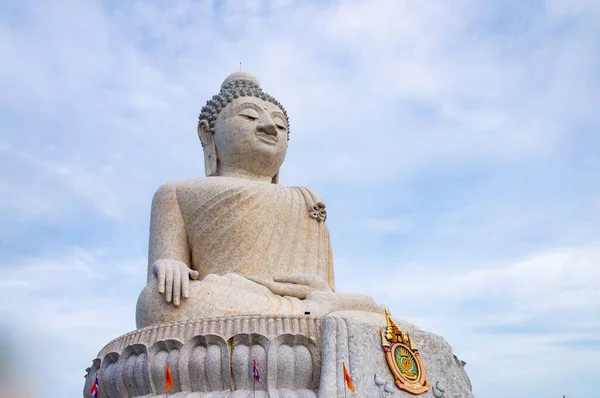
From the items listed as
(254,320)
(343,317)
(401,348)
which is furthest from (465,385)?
(254,320)

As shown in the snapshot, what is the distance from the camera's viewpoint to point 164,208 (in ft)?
24.7

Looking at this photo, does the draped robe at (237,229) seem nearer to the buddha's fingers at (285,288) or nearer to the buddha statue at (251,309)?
the buddha statue at (251,309)

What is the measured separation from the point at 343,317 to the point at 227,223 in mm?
2311

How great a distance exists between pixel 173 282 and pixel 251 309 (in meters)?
0.75

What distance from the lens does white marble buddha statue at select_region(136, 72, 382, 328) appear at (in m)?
6.07

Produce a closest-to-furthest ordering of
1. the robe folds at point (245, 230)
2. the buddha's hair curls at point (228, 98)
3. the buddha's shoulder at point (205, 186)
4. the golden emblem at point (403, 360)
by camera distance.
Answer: the golden emblem at point (403, 360) → the robe folds at point (245, 230) → the buddha's shoulder at point (205, 186) → the buddha's hair curls at point (228, 98)

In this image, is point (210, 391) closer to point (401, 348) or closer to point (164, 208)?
point (401, 348)

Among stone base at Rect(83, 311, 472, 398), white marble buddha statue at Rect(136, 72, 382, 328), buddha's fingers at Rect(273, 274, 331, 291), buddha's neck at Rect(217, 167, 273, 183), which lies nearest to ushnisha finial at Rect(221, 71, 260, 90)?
white marble buddha statue at Rect(136, 72, 382, 328)

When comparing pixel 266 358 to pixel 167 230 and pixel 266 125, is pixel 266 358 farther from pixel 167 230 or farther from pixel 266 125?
pixel 266 125

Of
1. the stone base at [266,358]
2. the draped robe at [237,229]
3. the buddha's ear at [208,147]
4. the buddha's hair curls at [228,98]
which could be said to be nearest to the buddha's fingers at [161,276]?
the stone base at [266,358]

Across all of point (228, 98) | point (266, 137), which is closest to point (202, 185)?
point (266, 137)

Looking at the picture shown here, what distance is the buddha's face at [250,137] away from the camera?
812cm

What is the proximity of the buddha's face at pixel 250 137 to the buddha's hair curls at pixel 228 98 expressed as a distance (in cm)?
7

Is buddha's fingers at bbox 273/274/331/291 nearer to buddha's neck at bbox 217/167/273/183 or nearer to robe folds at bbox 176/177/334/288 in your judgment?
robe folds at bbox 176/177/334/288
